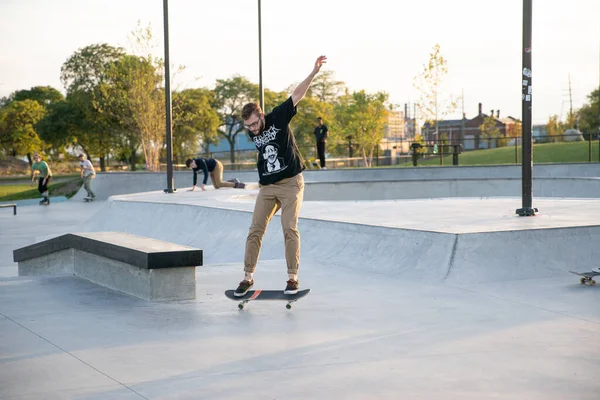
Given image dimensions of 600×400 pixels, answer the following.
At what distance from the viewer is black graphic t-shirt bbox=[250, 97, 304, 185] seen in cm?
634

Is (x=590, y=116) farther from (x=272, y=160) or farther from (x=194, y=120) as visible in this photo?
(x=272, y=160)

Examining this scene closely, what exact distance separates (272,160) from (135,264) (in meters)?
1.59

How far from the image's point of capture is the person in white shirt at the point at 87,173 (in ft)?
95.9

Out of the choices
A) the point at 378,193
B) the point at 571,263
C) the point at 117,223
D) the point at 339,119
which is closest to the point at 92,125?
the point at 339,119

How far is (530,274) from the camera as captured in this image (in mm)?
7910

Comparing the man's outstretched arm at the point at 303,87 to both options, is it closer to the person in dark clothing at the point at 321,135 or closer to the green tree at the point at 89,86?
the person in dark clothing at the point at 321,135

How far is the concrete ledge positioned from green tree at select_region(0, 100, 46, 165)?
8681 cm

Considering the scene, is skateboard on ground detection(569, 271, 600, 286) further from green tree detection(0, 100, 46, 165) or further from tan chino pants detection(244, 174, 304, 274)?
green tree detection(0, 100, 46, 165)

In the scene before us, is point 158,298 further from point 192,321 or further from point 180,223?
point 180,223

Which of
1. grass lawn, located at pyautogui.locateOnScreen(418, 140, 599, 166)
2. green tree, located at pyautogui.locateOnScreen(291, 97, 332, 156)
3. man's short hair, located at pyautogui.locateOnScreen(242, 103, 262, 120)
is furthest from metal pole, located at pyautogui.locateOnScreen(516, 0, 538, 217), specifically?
green tree, located at pyautogui.locateOnScreen(291, 97, 332, 156)

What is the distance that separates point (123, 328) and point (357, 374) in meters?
2.10

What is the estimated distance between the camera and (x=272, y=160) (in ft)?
21.0

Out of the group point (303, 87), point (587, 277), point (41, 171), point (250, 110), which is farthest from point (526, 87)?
point (41, 171)

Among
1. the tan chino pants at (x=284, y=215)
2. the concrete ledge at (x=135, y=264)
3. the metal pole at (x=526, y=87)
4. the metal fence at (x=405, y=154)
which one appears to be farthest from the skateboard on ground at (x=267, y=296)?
the metal fence at (x=405, y=154)
